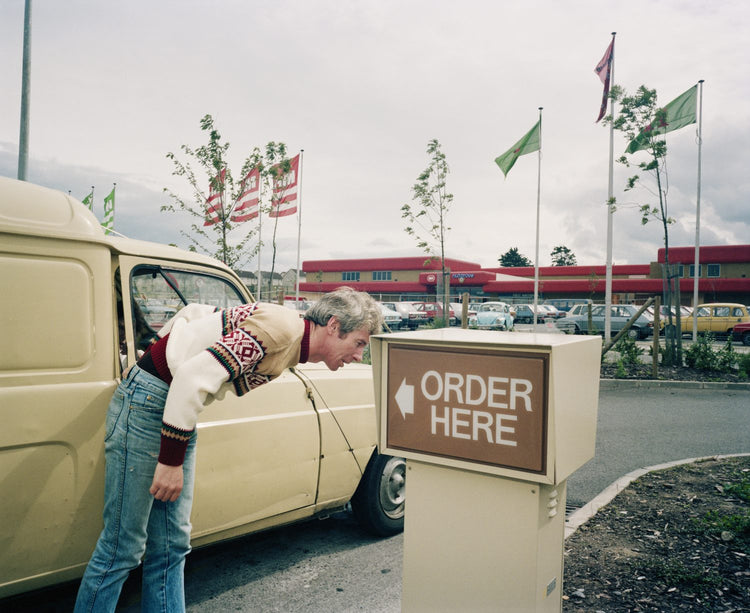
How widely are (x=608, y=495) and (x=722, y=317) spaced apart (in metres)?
23.4

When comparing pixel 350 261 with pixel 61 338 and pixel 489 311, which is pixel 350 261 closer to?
pixel 489 311

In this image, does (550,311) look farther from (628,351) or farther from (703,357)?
(703,357)

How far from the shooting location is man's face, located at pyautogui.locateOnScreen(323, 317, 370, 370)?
2238mm

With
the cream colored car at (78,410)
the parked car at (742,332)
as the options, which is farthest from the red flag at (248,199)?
the parked car at (742,332)

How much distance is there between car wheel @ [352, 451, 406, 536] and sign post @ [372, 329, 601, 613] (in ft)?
5.73

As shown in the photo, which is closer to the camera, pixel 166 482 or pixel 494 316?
pixel 166 482

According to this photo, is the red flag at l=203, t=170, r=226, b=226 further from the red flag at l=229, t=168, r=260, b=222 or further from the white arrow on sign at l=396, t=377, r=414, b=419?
the white arrow on sign at l=396, t=377, r=414, b=419

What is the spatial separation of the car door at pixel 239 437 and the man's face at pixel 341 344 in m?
0.69

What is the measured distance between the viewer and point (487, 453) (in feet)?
5.59

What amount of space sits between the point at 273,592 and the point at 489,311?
23.5m

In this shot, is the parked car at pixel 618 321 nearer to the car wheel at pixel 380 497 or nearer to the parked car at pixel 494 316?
the parked car at pixel 494 316

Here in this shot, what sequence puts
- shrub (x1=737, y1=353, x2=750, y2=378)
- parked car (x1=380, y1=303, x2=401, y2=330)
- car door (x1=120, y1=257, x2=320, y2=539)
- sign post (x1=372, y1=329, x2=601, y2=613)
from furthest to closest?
parked car (x1=380, y1=303, x2=401, y2=330) → shrub (x1=737, y1=353, x2=750, y2=378) → car door (x1=120, y1=257, x2=320, y2=539) → sign post (x1=372, y1=329, x2=601, y2=613)

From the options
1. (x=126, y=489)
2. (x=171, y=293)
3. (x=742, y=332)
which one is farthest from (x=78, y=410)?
(x=742, y=332)

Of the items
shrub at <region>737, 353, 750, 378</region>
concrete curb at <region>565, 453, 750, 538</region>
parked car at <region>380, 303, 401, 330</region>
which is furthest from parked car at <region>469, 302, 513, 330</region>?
concrete curb at <region>565, 453, 750, 538</region>
